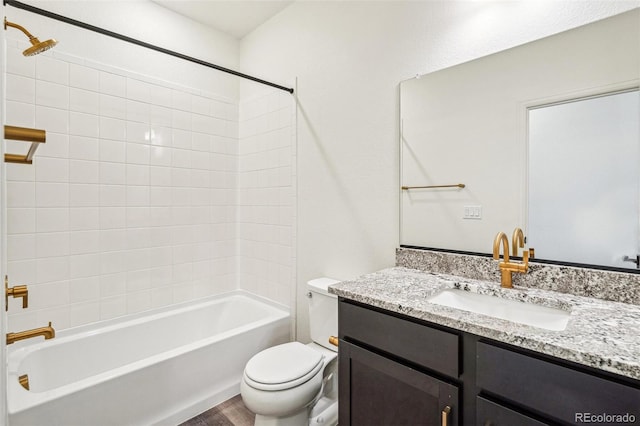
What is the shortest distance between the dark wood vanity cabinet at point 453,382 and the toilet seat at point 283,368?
0.35 meters

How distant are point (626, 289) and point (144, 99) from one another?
9.19 ft

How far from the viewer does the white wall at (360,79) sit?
142 centimetres

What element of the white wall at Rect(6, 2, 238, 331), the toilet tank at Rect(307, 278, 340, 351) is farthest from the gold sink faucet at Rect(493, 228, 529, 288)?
the white wall at Rect(6, 2, 238, 331)

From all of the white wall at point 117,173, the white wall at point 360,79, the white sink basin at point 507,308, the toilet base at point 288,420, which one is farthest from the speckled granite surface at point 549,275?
the white wall at point 117,173

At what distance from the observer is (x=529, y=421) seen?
0.80 metres

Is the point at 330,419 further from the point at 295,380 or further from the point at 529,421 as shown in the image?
the point at 529,421

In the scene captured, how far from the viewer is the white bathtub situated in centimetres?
146

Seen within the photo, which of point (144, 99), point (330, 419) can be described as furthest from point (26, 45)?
point (330, 419)

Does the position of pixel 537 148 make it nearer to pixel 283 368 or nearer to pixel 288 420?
pixel 283 368

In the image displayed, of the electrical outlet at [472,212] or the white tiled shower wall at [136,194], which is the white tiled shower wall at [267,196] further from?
the electrical outlet at [472,212]

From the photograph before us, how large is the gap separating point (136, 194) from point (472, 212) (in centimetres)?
215

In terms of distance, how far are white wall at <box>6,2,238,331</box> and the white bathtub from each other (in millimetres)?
155

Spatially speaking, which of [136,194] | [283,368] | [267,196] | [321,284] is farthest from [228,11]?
[283,368]

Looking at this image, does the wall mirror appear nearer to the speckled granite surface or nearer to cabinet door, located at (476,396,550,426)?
the speckled granite surface
